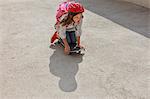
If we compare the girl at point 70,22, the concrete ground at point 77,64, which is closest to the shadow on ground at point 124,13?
the concrete ground at point 77,64

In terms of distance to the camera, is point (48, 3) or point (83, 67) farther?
point (48, 3)

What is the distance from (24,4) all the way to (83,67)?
3522mm

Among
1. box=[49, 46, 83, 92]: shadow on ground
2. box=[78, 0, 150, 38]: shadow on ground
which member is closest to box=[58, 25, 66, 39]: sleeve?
box=[49, 46, 83, 92]: shadow on ground

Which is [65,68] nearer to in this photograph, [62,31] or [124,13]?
[62,31]

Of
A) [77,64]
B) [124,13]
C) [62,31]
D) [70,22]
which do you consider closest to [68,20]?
[70,22]

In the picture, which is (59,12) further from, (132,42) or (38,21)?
(38,21)

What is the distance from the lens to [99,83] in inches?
118

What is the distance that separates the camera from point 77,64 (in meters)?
3.42

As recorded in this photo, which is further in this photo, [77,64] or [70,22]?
[70,22]

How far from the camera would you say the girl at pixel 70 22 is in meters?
3.43

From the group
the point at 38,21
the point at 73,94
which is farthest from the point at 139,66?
the point at 38,21

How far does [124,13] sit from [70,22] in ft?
7.05

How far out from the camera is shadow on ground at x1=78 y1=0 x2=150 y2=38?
4.69 meters

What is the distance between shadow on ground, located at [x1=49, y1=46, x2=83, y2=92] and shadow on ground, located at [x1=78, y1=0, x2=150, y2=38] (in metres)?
1.35
